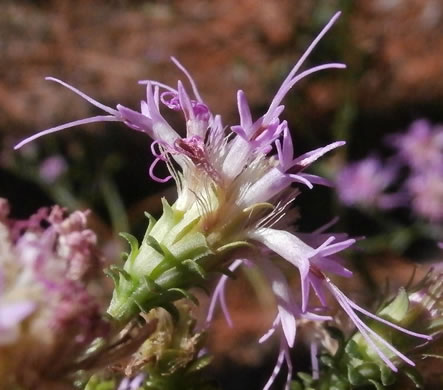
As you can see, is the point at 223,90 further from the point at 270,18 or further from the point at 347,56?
the point at 347,56

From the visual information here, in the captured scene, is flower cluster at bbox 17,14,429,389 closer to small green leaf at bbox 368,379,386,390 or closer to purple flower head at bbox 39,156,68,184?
small green leaf at bbox 368,379,386,390

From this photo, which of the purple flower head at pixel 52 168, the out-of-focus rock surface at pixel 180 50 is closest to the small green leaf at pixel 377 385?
the purple flower head at pixel 52 168

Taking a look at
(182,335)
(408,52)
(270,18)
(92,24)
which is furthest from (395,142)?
(182,335)

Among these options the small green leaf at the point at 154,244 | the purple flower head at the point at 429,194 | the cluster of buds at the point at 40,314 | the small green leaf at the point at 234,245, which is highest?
the cluster of buds at the point at 40,314

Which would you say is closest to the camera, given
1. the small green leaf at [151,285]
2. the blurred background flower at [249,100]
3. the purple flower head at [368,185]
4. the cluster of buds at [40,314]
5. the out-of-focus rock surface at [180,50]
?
the cluster of buds at [40,314]

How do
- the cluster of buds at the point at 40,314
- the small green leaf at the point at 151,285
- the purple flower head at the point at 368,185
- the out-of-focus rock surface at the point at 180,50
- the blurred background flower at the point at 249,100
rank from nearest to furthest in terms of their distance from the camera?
the cluster of buds at the point at 40,314 → the small green leaf at the point at 151,285 → the blurred background flower at the point at 249,100 → the purple flower head at the point at 368,185 → the out-of-focus rock surface at the point at 180,50

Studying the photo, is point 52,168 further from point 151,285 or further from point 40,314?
point 40,314

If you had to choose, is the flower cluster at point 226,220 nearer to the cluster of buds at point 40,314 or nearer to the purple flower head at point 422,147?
the cluster of buds at point 40,314
